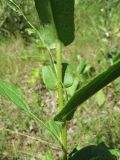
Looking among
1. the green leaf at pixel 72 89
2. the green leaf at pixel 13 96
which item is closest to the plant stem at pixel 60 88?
the green leaf at pixel 13 96

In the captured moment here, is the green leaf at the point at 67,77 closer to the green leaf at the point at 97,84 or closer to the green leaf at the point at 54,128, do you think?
the green leaf at the point at 54,128

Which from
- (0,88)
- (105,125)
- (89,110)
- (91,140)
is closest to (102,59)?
(89,110)

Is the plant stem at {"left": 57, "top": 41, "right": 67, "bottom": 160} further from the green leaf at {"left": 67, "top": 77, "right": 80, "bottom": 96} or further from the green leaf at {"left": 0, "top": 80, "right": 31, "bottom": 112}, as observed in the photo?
the green leaf at {"left": 67, "top": 77, "right": 80, "bottom": 96}

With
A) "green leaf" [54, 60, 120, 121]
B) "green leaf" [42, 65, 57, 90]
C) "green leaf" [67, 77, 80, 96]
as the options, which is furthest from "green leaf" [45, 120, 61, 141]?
"green leaf" [54, 60, 120, 121]

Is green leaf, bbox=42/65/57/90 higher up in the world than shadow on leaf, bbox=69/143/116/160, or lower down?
higher up

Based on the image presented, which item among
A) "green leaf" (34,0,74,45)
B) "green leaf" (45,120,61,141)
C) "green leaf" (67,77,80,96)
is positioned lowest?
"green leaf" (67,77,80,96)

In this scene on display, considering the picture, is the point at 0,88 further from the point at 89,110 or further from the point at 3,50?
the point at 3,50

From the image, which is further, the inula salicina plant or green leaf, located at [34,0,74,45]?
green leaf, located at [34,0,74,45]

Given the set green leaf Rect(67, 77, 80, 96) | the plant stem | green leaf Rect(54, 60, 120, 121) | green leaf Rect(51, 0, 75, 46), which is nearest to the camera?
green leaf Rect(54, 60, 120, 121)

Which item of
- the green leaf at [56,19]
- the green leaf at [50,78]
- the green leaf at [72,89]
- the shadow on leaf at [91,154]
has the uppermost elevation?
the green leaf at [56,19]
